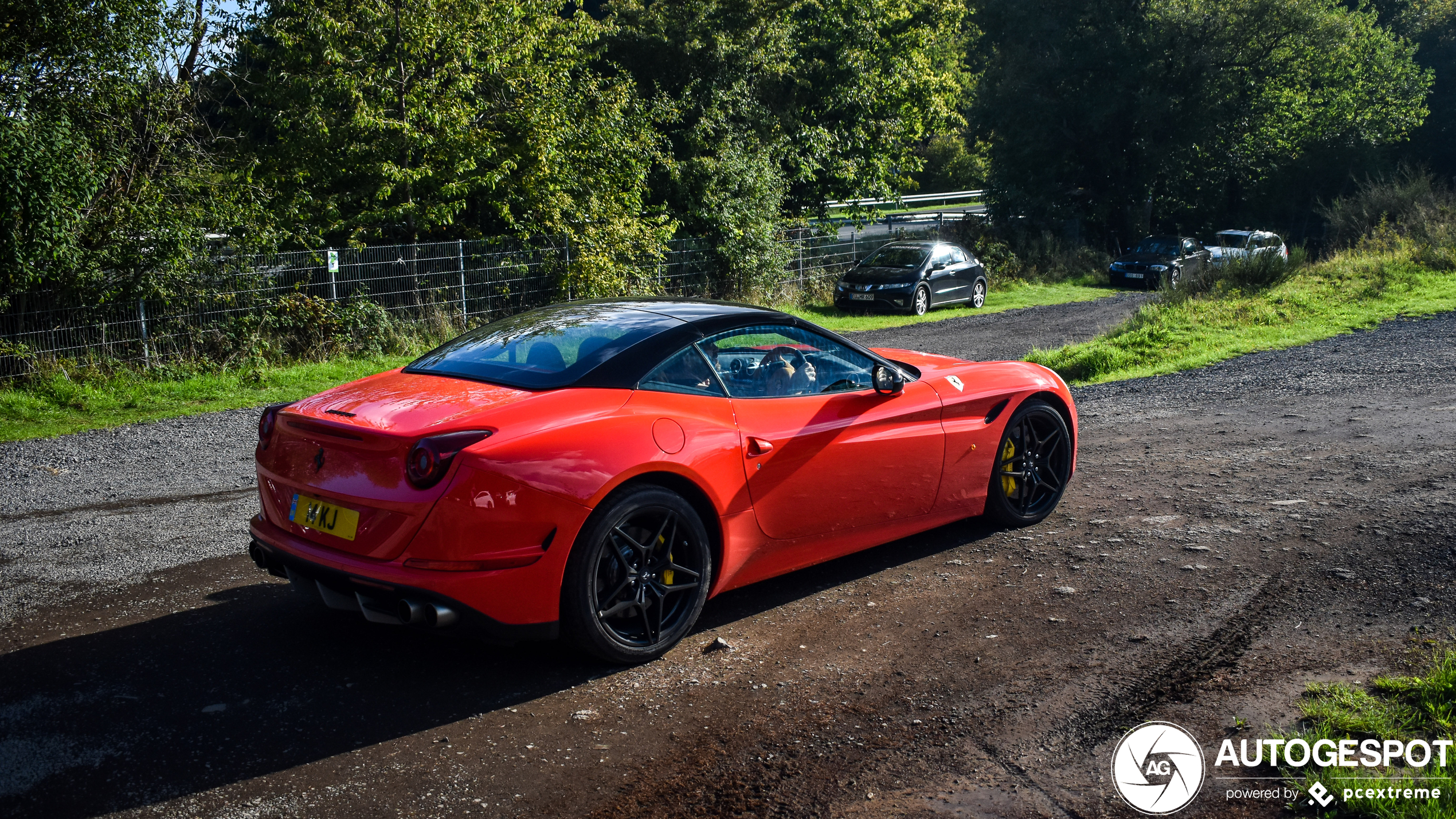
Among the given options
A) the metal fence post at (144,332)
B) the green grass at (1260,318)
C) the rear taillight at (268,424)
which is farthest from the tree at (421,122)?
the rear taillight at (268,424)

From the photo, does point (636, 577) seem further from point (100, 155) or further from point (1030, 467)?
point (100, 155)

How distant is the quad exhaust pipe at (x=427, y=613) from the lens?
3.80 m

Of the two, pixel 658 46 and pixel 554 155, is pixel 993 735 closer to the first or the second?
pixel 554 155

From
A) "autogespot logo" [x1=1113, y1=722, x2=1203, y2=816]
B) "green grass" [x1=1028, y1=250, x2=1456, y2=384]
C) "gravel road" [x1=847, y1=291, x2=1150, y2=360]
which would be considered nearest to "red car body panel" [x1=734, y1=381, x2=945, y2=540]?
"autogespot logo" [x1=1113, y1=722, x2=1203, y2=816]

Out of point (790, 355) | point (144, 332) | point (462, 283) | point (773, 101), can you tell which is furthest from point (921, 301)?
point (790, 355)

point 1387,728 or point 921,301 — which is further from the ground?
point 921,301

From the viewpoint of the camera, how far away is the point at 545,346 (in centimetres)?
478

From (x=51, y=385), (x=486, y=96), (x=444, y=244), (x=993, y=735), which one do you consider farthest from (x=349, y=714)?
(x=486, y=96)

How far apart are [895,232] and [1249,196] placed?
2024 centimetres

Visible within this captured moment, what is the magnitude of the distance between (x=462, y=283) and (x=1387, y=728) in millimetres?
14235

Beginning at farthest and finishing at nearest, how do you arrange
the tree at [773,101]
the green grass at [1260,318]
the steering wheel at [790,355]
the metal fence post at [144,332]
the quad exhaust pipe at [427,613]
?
the tree at [773,101]
the green grass at [1260,318]
the metal fence post at [144,332]
the steering wheel at [790,355]
the quad exhaust pipe at [427,613]

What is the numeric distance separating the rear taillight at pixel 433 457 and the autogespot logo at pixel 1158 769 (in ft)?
8.14

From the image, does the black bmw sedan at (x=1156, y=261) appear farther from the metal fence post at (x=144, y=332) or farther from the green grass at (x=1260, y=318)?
the metal fence post at (x=144, y=332)

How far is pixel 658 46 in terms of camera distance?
21.7 metres
